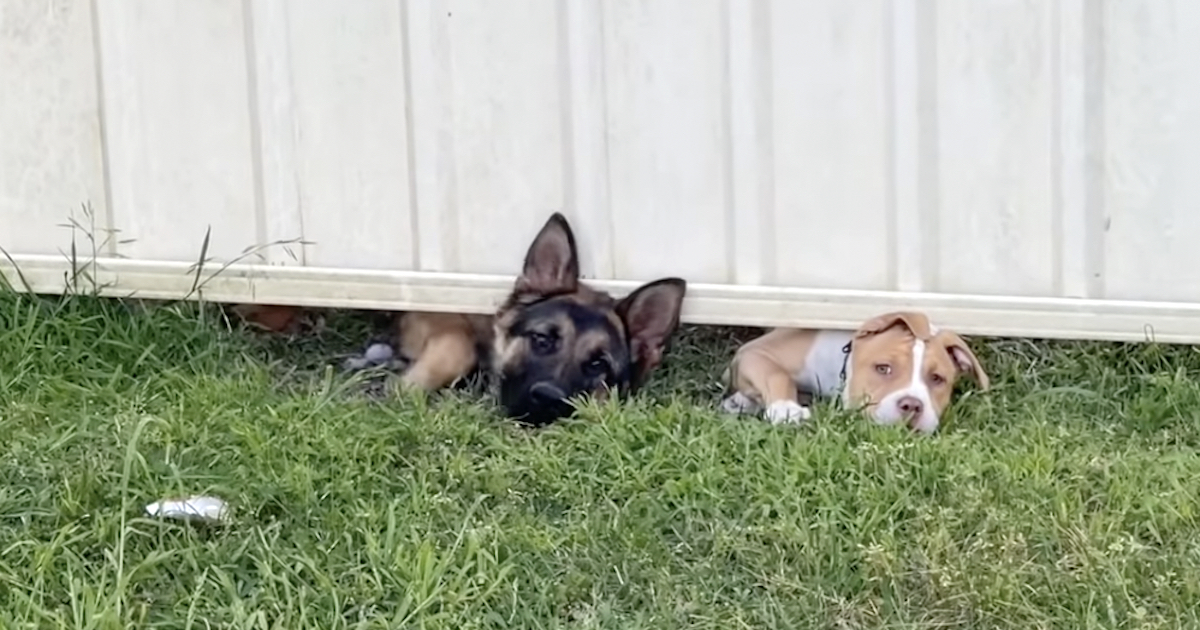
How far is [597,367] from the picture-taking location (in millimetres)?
4875

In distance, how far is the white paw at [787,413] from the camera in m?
4.45

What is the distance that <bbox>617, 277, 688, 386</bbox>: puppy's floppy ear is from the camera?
4.85m

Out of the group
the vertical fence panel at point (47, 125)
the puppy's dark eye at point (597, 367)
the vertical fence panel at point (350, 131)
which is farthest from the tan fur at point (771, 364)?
the vertical fence panel at point (47, 125)

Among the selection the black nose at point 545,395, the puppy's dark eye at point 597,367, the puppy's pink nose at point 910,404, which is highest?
the puppy's dark eye at point 597,367

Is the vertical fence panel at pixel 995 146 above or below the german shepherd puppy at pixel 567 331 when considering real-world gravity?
above

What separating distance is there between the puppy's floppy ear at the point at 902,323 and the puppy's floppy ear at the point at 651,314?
0.54 m

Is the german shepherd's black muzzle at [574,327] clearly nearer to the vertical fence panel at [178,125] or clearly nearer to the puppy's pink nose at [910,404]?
the puppy's pink nose at [910,404]

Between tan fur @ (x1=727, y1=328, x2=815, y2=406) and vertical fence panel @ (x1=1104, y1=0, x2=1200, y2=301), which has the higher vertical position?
vertical fence panel @ (x1=1104, y1=0, x2=1200, y2=301)

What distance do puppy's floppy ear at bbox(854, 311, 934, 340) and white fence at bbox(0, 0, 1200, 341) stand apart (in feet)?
0.41

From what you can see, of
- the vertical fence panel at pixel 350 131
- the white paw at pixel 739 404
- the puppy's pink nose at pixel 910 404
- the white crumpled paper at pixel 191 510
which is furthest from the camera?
the vertical fence panel at pixel 350 131

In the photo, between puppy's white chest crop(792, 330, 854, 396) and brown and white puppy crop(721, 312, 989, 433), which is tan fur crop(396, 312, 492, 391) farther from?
puppy's white chest crop(792, 330, 854, 396)

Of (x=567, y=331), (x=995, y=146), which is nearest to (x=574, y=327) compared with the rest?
(x=567, y=331)

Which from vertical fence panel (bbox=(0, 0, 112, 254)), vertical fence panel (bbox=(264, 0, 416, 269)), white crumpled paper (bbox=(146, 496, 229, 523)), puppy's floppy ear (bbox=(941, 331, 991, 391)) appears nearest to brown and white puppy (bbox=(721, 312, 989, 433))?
puppy's floppy ear (bbox=(941, 331, 991, 391))

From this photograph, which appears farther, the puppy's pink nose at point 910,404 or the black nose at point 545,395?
the black nose at point 545,395
